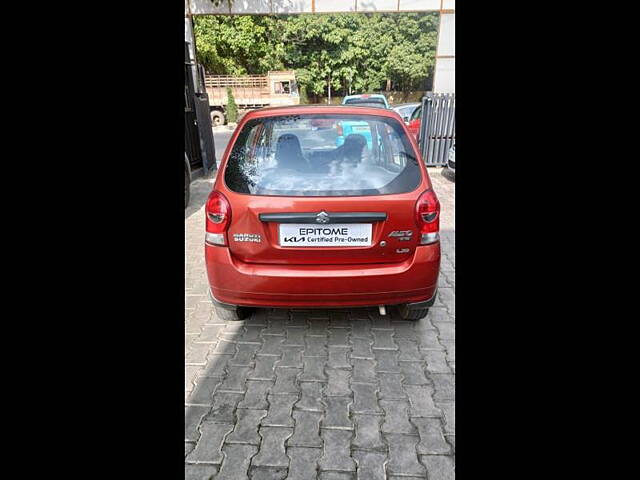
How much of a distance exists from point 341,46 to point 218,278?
1297 inches

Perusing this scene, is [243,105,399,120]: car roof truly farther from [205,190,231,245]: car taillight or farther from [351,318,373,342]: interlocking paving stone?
[351,318,373,342]: interlocking paving stone

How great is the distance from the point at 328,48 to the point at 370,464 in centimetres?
3415

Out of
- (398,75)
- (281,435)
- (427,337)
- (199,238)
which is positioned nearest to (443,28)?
(199,238)

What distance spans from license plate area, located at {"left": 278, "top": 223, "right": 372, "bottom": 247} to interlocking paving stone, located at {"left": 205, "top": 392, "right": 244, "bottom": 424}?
94cm

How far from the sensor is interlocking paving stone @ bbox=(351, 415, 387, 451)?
77.4 inches

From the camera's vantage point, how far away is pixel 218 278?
269cm

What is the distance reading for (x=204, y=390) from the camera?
7.95ft

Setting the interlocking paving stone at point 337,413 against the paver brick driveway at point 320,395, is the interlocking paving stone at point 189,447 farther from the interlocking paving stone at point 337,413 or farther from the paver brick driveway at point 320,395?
the interlocking paving stone at point 337,413

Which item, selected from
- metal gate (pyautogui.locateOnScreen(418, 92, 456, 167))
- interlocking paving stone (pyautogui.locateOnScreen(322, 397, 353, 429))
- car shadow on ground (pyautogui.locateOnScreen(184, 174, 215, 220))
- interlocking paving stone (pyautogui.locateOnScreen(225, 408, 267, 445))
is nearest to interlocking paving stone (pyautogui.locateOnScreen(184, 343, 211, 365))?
interlocking paving stone (pyautogui.locateOnScreen(225, 408, 267, 445))

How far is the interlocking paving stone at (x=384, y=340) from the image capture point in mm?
2842

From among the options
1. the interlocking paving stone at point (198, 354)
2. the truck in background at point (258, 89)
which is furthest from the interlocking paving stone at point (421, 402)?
the truck in background at point (258, 89)

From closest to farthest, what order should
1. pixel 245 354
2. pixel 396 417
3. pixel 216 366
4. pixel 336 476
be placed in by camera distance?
1. pixel 336 476
2. pixel 396 417
3. pixel 216 366
4. pixel 245 354

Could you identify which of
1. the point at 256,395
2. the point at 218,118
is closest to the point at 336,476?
the point at 256,395

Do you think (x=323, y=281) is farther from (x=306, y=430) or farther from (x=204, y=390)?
(x=204, y=390)
